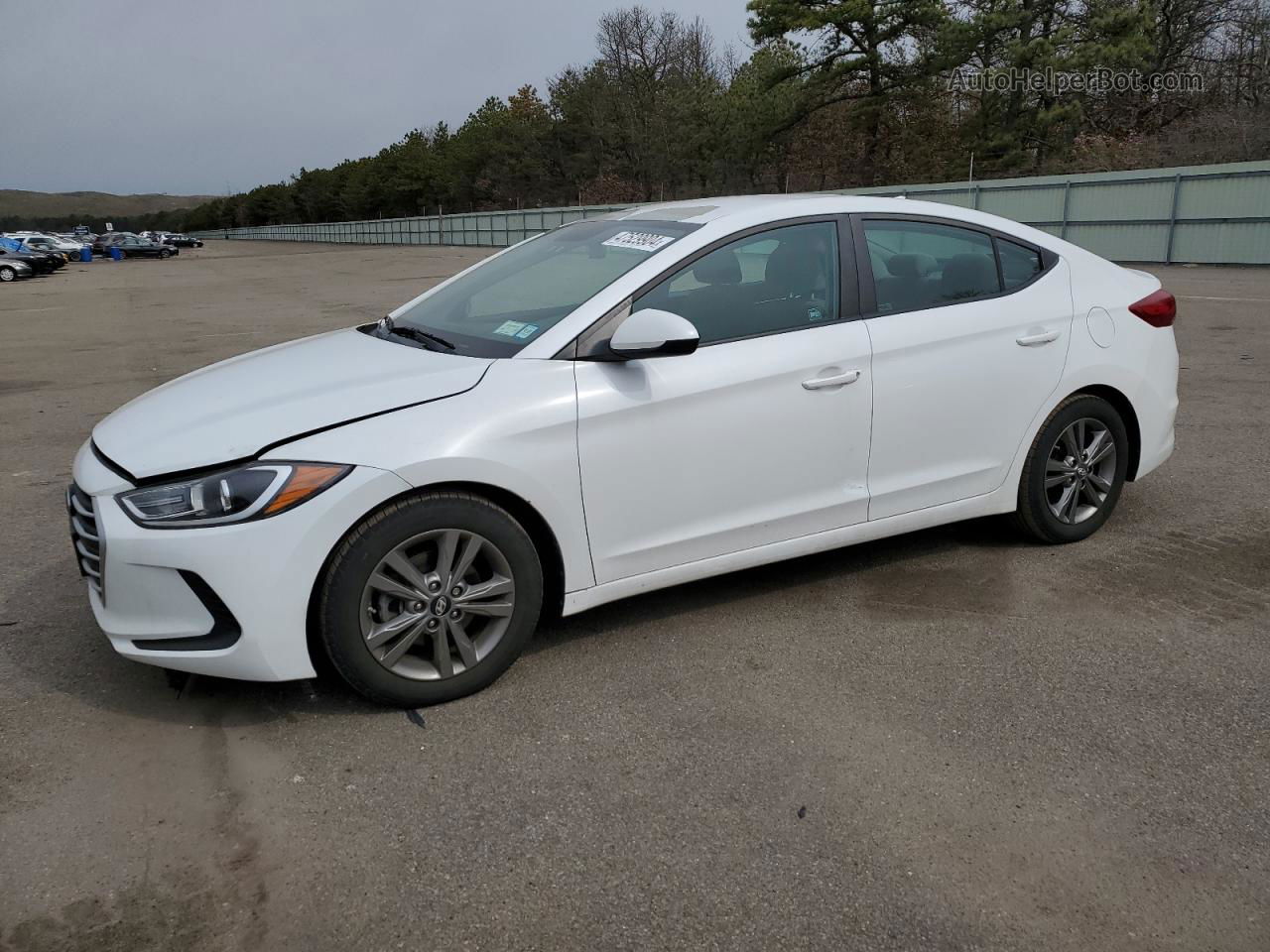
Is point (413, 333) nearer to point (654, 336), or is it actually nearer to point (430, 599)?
point (654, 336)

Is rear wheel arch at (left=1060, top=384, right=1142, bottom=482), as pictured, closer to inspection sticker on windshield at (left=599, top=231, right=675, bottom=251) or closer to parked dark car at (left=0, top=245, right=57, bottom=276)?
inspection sticker on windshield at (left=599, top=231, right=675, bottom=251)

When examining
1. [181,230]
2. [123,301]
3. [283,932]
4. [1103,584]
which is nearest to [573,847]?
[283,932]

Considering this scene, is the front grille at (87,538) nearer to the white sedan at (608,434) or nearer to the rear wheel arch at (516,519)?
the white sedan at (608,434)

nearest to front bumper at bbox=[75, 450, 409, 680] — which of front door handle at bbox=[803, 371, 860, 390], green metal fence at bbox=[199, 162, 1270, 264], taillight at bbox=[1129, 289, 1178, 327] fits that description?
front door handle at bbox=[803, 371, 860, 390]

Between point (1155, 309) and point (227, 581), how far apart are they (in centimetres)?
403

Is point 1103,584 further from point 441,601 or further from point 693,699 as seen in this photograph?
point 441,601

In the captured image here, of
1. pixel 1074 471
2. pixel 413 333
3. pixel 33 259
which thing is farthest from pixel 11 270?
pixel 1074 471

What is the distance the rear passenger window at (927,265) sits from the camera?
4.22m

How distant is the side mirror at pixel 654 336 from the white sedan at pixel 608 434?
0.04 feet

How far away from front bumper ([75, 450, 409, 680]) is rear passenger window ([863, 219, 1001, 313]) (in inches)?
84.2

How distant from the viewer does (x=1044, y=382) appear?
448 cm

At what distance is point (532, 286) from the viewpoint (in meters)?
4.24

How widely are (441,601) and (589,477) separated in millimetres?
619

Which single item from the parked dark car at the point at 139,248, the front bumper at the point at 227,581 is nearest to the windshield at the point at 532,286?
the front bumper at the point at 227,581
